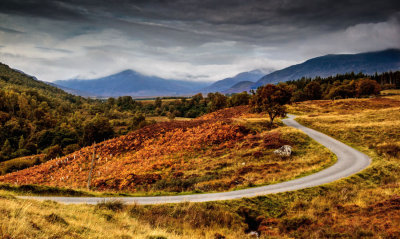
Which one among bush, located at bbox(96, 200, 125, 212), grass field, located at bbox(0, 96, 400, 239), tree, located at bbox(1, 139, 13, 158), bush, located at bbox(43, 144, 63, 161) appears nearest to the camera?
grass field, located at bbox(0, 96, 400, 239)

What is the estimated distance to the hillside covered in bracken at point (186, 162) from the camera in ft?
75.9

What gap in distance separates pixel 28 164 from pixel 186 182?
69436 mm

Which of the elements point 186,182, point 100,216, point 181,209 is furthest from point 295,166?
point 100,216

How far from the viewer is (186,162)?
1254 inches

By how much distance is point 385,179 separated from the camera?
18.0 meters

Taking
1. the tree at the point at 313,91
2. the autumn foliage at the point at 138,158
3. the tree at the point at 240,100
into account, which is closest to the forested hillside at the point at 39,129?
the autumn foliage at the point at 138,158

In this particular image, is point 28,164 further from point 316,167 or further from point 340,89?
point 340,89

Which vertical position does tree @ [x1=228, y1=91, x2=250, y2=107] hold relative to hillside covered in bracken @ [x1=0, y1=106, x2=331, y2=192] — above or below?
above

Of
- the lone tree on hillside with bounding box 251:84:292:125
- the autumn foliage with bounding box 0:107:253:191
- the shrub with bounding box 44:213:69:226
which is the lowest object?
the autumn foliage with bounding box 0:107:253:191

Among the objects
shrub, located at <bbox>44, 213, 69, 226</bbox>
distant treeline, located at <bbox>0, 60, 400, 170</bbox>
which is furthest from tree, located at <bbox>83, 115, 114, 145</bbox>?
shrub, located at <bbox>44, 213, 69, 226</bbox>

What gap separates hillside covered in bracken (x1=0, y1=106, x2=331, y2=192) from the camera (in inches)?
910

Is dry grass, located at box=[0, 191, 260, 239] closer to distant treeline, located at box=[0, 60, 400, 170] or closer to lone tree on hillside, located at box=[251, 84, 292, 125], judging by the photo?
lone tree on hillside, located at box=[251, 84, 292, 125]

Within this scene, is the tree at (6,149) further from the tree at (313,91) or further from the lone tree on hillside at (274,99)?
the tree at (313,91)

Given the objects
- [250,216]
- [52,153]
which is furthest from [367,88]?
[52,153]
